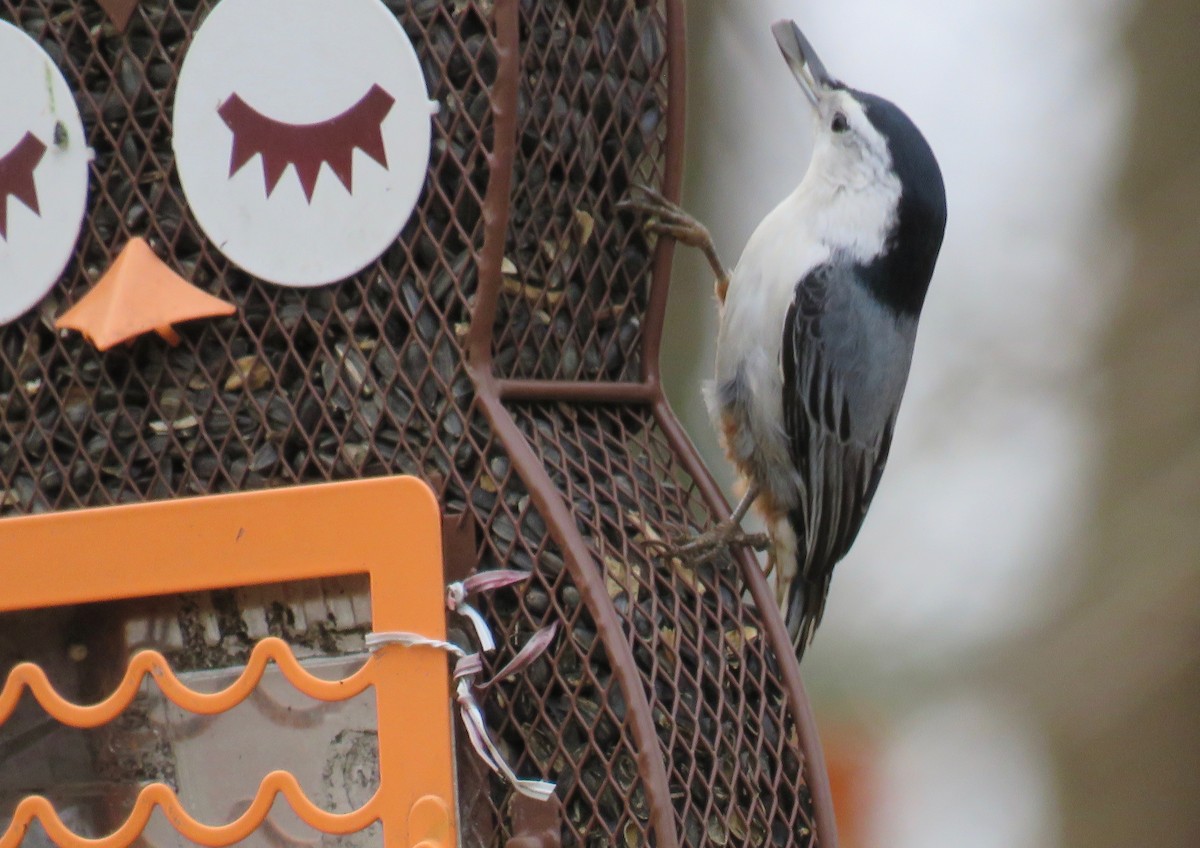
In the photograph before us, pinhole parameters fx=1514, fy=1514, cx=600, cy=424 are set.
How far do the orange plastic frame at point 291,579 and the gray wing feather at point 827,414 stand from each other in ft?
2.69

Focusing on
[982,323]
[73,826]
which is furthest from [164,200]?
[982,323]

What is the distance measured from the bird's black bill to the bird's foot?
78 centimetres

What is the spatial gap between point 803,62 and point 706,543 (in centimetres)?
89

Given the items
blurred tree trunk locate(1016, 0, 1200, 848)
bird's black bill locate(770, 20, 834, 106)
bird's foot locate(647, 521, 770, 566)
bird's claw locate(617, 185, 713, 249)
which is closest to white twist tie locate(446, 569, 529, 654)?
bird's foot locate(647, 521, 770, 566)

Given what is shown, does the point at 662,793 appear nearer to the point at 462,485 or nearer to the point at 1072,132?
the point at 462,485

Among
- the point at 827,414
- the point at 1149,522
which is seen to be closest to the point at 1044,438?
the point at 1149,522

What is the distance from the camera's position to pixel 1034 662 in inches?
169

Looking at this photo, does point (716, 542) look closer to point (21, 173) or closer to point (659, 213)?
point (659, 213)

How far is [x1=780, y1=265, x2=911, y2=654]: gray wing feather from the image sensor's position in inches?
85.1

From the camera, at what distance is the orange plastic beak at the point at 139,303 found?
1.67m

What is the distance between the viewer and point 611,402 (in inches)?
71.3

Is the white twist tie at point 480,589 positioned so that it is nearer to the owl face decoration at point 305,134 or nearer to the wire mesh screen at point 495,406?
the wire mesh screen at point 495,406

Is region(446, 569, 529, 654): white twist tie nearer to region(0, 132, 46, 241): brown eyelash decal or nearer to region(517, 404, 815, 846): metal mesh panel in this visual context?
region(517, 404, 815, 846): metal mesh panel

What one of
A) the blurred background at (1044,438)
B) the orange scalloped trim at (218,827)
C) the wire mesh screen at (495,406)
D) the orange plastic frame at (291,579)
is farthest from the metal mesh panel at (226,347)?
the blurred background at (1044,438)
